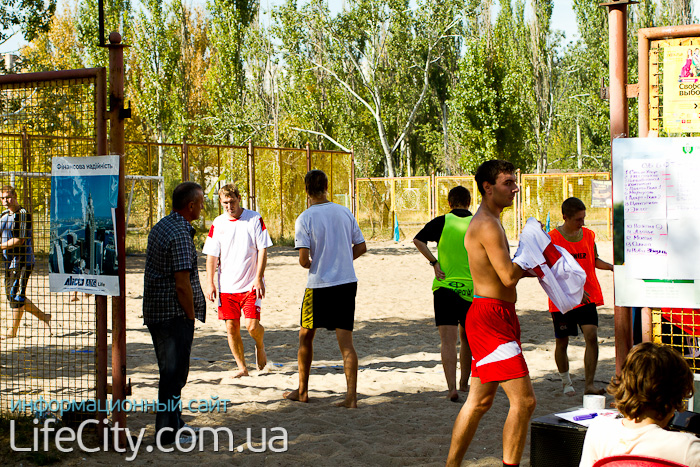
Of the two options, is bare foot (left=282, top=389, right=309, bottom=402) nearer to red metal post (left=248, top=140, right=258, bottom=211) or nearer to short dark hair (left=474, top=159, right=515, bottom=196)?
short dark hair (left=474, top=159, right=515, bottom=196)

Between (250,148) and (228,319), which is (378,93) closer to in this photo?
(250,148)

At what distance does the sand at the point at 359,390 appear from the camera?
188 inches

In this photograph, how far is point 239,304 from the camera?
6906 millimetres

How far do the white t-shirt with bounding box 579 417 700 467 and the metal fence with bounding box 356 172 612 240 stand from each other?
1017 inches

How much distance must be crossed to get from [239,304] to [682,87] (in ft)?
14.6

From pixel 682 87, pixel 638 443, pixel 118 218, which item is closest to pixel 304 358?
pixel 118 218

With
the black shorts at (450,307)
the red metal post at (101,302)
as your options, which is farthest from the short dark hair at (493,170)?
the red metal post at (101,302)

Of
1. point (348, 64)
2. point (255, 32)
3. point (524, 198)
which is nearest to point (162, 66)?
point (255, 32)

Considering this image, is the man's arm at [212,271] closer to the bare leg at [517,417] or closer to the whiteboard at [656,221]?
the bare leg at [517,417]

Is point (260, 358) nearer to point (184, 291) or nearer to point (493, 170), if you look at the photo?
point (184, 291)

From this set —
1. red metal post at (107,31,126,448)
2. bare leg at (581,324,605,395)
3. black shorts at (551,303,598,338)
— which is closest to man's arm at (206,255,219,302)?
red metal post at (107,31,126,448)

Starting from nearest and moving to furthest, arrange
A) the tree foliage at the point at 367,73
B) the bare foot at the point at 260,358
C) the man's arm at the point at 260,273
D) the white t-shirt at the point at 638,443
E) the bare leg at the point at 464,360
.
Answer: the white t-shirt at the point at 638,443 < the bare leg at the point at 464,360 < the man's arm at the point at 260,273 < the bare foot at the point at 260,358 < the tree foliage at the point at 367,73

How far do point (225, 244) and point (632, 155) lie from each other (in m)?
4.16

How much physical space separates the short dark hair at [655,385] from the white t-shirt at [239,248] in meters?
4.76
